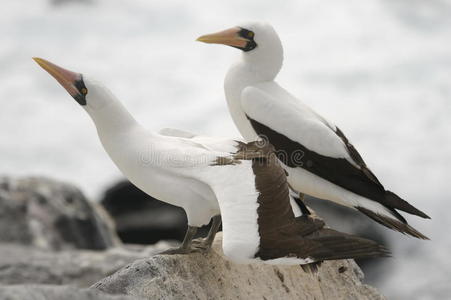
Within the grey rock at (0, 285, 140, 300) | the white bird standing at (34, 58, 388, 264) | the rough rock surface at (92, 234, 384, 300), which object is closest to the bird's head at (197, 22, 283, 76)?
the white bird standing at (34, 58, 388, 264)

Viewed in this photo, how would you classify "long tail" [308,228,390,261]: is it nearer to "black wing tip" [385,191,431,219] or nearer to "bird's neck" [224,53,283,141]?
"black wing tip" [385,191,431,219]

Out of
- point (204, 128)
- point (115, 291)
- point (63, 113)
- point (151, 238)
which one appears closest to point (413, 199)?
point (204, 128)

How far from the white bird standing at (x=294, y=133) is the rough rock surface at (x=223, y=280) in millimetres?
566

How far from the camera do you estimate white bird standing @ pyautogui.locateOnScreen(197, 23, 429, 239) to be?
5.98m

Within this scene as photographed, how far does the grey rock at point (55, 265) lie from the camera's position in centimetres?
709

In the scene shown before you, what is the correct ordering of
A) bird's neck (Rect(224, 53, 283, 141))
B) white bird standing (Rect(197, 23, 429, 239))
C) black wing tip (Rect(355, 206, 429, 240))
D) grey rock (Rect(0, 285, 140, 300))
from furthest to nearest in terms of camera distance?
bird's neck (Rect(224, 53, 283, 141)) → white bird standing (Rect(197, 23, 429, 239)) → black wing tip (Rect(355, 206, 429, 240)) → grey rock (Rect(0, 285, 140, 300))

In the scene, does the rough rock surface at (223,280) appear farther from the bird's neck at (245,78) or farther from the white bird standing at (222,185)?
the bird's neck at (245,78)

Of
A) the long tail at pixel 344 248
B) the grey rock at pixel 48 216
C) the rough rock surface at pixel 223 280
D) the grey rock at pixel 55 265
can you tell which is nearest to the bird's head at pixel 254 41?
the rough rock surface at pixel 223 280

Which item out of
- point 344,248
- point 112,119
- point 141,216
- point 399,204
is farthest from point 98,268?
point 141,216

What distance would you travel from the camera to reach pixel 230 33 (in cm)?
607

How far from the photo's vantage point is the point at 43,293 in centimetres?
312

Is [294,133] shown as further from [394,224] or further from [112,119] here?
[112,119]

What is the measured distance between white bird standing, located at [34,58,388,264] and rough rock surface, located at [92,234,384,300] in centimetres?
18

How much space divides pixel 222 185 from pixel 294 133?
170 centimetres
